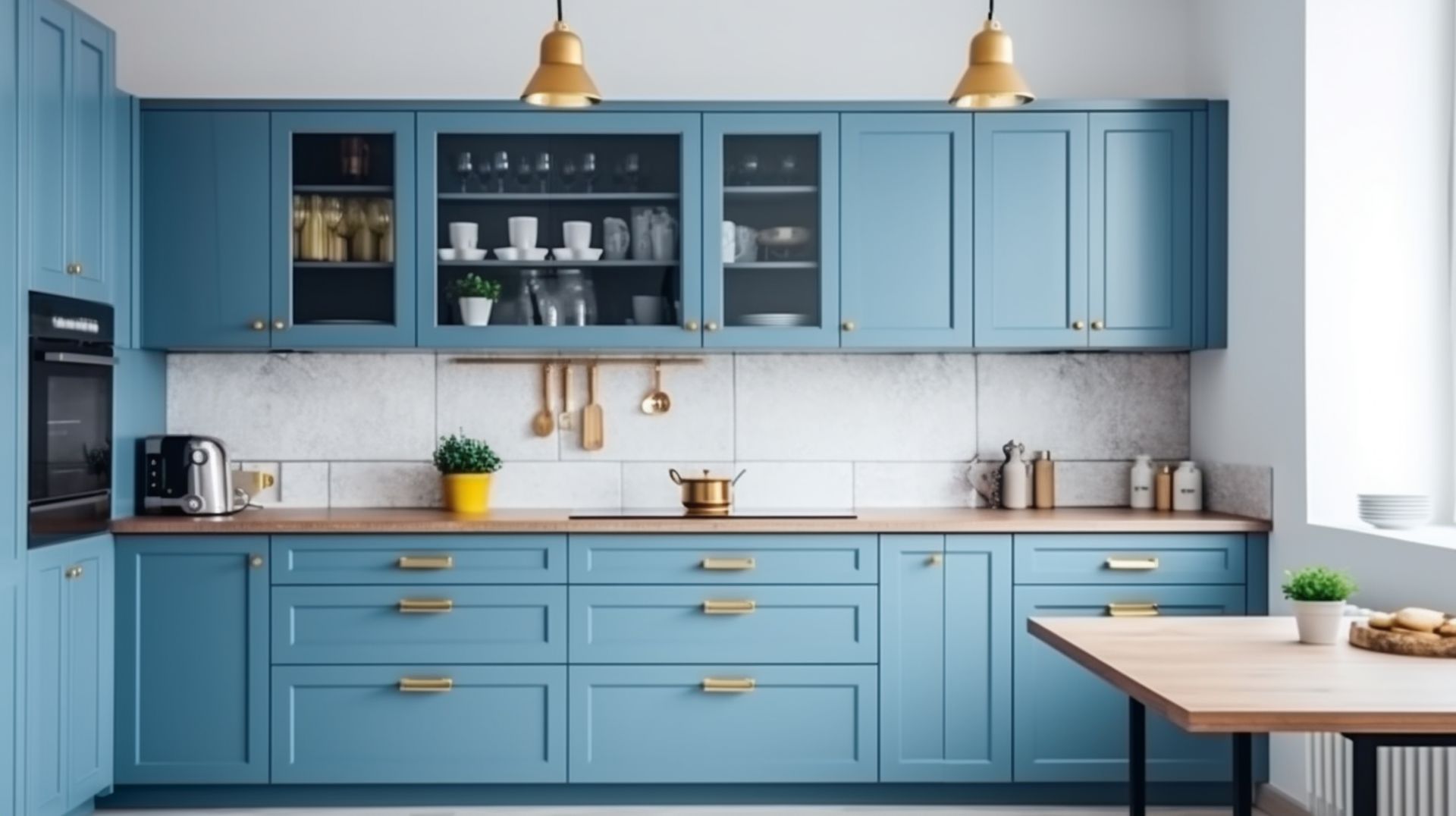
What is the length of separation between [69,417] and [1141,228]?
10.4ft

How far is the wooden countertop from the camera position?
420 cm

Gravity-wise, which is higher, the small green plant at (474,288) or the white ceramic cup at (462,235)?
the white ceramic cup at (462,235)

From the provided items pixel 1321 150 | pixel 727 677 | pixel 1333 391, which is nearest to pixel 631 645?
pixel 727 677

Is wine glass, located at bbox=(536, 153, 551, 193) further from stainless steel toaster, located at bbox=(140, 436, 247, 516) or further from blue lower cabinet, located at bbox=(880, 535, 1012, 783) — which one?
blue lower cabinet, located at bbox=(880, 535, 1012, 783)

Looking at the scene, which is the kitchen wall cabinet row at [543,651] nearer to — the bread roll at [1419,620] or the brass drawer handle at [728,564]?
the brass drawer handle at [728,564]

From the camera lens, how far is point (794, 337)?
4500 millimetres

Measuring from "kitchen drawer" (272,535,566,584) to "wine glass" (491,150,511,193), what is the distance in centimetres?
110

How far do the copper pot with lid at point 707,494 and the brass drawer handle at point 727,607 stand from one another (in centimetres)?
32

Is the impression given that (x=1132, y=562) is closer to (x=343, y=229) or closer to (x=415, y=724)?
(x=415, y=724)

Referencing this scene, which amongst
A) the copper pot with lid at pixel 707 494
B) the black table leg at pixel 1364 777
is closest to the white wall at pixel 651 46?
the copper pot with lid at pixel 707 494

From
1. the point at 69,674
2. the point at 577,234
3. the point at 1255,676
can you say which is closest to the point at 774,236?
the point at 577,234

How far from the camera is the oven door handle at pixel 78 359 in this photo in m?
3.75

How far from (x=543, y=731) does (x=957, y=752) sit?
47.8 inches

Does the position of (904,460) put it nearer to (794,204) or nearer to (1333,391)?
(794,204)
